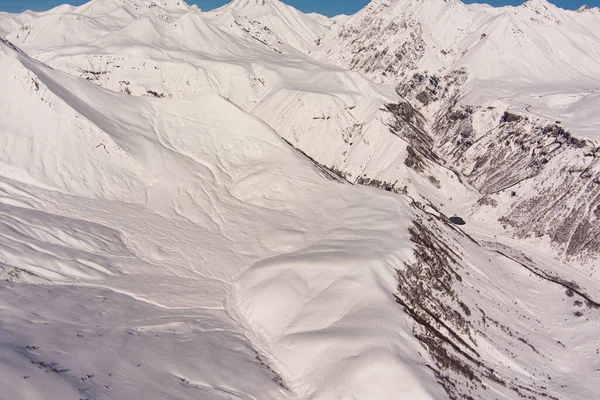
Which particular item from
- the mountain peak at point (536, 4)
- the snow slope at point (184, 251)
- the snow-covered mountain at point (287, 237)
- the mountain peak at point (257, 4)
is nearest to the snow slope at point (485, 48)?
the mountain peak at point (536, 4)

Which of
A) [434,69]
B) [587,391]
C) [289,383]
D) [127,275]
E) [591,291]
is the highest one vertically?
[434,69]

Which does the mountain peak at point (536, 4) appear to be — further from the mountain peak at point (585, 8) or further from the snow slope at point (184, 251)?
the snow slope at point (184, 251)

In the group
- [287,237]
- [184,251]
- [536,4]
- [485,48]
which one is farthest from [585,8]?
[184,251]

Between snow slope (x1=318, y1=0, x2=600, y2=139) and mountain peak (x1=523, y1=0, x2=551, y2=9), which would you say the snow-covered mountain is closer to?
snow slope (x1=318, y1=0, x2=600, y2=139)

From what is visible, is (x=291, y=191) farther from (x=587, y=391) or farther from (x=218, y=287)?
(x=587, y=391)

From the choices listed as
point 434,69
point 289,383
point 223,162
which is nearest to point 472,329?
point 289,383

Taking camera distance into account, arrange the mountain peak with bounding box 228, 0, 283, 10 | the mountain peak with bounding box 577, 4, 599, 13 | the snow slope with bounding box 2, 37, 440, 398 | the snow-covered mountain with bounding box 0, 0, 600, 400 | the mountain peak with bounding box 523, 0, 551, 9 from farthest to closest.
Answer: the mountain peak with bounding box 228, 0, 283, 10 → the mountain peak with bounding box 577, 4, 599, 13 → the mountain peak with bounding box 523, 0, 551, 9 → the snow-covered mountain with bounding box 0, 0, 600, 400 → the snow slope with bounding box 2, 37, 440, 398

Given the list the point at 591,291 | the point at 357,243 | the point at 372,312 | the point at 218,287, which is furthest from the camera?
the point at 591,291

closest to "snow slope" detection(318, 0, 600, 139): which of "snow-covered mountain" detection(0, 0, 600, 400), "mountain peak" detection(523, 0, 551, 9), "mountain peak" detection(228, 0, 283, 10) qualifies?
"mountain peak" detection(523, 0, 551, 9)
